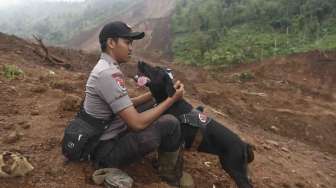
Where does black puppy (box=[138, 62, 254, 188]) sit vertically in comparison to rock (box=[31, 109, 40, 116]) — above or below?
above

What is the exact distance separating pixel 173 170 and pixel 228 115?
5893mm

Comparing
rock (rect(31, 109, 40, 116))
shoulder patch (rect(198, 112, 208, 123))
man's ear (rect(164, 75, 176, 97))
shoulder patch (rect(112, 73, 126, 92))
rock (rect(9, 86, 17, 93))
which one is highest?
shoulder patch (rect(112, 73, 126, 92))

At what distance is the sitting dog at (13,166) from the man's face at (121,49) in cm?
108

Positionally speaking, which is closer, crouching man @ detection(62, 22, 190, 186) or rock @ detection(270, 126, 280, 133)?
crouching man @ detection(62, 22, 190, 186)

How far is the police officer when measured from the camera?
3.36 m

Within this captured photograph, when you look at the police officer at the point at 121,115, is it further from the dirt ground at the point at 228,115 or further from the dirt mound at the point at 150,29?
the dirt mound at the point at 150,29

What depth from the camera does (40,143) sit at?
4.32 meters

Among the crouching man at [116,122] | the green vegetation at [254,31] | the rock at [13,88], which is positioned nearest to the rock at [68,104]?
the rock at [13,88]

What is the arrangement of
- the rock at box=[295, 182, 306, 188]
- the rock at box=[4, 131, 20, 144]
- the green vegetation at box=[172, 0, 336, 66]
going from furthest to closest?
the green vegetation at box=[172, 0, 336, 66] → the rock at box=[295, 182, 306, 188] → the rock at box=[4, 131, 20, 144]

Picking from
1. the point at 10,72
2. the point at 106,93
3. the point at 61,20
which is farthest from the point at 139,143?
the point at 61,20

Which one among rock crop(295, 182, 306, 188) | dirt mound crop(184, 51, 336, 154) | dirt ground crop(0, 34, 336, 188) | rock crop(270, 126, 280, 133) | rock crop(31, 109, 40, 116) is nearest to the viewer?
dirt ground crop(0, 34, 336, 188)

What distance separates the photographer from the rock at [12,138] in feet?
14.1

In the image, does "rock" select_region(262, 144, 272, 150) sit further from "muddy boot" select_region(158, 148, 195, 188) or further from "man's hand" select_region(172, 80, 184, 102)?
"man's hand" select_region(172, 80, 184, 102)

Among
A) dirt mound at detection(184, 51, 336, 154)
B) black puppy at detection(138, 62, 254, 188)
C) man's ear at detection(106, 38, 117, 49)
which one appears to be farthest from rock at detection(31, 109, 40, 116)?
dirt mound at detection(184, 51, 336, 154)
